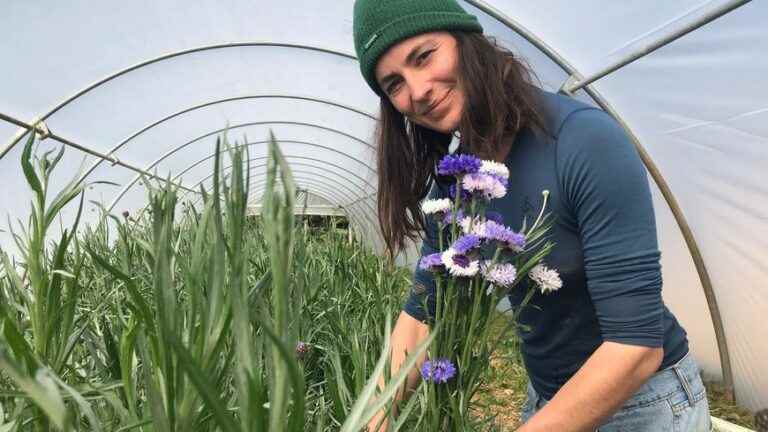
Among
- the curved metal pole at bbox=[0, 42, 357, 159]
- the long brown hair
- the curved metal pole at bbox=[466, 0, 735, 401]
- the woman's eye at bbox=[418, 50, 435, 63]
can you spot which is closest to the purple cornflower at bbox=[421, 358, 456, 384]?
the long brown hair

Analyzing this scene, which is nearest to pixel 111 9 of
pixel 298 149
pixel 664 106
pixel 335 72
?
pixel 335 72

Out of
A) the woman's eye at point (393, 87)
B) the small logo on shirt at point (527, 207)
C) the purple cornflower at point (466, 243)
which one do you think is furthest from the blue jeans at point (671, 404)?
the woman's eye at point (393, 87)

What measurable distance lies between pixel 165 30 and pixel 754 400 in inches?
176

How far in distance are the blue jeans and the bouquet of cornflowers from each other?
0.53 metres

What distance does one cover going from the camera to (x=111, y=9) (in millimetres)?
3512

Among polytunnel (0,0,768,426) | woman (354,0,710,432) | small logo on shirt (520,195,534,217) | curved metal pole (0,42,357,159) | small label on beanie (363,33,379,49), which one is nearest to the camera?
woman (354,0,710,432)

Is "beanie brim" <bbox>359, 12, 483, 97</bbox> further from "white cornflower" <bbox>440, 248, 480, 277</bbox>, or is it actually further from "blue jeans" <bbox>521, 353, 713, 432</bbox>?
"blue jeans" <bbox>521, 353, 713, 432</bbox>

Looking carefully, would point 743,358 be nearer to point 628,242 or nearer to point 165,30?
point 628,242

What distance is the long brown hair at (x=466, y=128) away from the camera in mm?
996

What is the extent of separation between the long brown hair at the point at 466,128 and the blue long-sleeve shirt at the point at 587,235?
0.05 metres

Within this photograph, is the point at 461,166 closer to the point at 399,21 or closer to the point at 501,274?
the point at 501,274

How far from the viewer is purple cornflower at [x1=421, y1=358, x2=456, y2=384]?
70 cm

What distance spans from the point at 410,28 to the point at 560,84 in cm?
253

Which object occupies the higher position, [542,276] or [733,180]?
[733,180]
